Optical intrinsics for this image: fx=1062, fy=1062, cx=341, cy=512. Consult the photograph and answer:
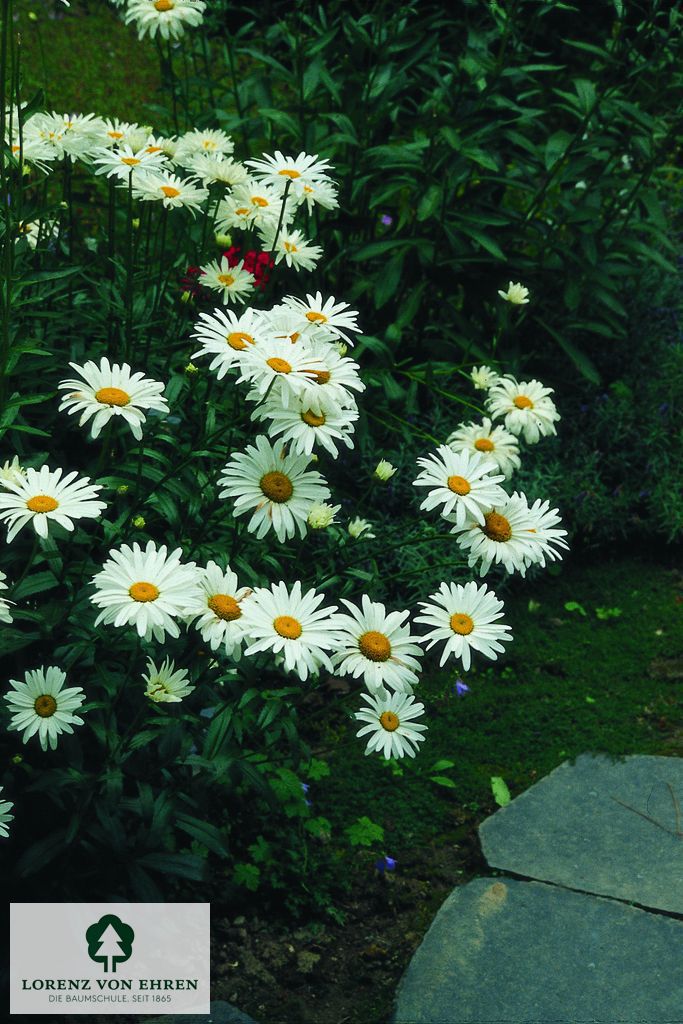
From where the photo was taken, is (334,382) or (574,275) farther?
(574,275)

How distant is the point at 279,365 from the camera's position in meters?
1.76

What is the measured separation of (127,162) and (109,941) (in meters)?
1.59

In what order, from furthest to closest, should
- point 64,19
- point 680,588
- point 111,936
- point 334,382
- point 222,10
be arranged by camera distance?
1. point 64,19
2. point 680,588
3. point 222,10
4. point 111,936
5. point 334,382

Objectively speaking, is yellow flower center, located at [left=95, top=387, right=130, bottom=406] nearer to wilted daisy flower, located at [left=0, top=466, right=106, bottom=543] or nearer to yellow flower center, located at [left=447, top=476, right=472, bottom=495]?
wilted daisy flower, located at [left=0, top=466, right=106, bottom=543]

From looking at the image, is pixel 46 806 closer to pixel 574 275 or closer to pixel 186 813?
pixel 186 813

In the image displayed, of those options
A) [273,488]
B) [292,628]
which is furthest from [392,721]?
[273,488]

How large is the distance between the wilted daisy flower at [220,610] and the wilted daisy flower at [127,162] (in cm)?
95

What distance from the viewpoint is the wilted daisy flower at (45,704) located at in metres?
1.78

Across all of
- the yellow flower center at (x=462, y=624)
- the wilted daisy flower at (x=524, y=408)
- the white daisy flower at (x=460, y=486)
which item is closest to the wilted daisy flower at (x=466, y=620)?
the yellow flower center at (x=462, y=624)

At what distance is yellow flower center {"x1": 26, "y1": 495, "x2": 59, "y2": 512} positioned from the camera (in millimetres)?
1723

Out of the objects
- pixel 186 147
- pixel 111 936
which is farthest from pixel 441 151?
pixel 111 936

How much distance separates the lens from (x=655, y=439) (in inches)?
148

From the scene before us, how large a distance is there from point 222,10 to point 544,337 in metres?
1.62

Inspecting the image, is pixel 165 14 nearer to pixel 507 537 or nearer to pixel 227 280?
pixel 227 280
